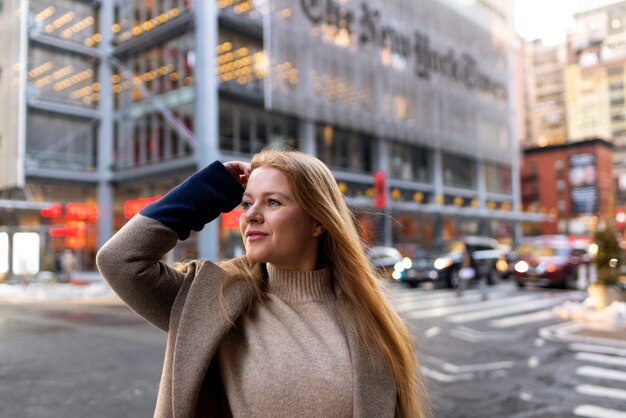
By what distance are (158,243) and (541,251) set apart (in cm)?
2230

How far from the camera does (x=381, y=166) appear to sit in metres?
40.8

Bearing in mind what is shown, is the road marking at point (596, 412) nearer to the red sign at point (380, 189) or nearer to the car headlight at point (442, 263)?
the car headlight at point (442, 263)

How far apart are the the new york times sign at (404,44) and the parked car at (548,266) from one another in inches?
778

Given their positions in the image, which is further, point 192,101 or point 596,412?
point 192,101

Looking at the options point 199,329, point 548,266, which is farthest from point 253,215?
point 548,266

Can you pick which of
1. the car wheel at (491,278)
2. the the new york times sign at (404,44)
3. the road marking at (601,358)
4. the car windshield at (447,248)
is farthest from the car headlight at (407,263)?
the the new york times sign at (404,44)

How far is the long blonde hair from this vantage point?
6.47 feet

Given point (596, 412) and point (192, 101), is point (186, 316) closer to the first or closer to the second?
point (596, 412)

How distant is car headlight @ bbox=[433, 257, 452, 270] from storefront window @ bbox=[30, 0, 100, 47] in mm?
24180

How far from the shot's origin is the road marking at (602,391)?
21.3ft

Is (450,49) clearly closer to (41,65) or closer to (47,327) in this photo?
(41,65)

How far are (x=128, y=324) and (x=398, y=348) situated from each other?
11.6 metres

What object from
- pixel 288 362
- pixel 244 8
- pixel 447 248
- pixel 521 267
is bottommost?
pixel 521 267

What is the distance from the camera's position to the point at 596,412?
19.1 feet
